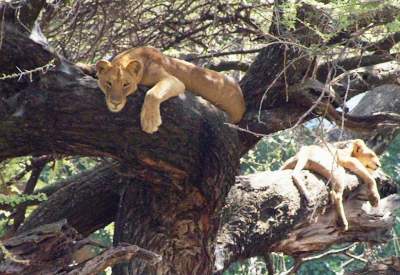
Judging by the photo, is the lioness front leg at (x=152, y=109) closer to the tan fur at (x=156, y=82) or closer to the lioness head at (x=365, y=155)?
Answer: the tan fur at (x=156, y=82)

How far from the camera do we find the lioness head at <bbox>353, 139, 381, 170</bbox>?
26.9ft

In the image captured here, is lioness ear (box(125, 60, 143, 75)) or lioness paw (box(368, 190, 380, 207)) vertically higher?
lioness ear (box(125, 60, 143, 75))

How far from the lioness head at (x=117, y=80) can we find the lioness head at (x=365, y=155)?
312 centimetres

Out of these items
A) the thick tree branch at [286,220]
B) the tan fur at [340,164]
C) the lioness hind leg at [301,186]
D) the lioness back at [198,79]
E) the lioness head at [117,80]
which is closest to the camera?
the lioness head at [117,80]

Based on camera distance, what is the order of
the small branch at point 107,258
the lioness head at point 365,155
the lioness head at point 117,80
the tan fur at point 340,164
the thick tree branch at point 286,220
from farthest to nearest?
the lioness head at point 365,155, the tan fur at point 340,164, the thick tree branch at point 286,220, the lioness head at point 117,80, the small branch at point 107,258

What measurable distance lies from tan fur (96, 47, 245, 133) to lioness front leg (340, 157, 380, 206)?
1.75m

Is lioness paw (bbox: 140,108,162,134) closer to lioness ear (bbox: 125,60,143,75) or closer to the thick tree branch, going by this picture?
lioness ear (bbox: 125,60,143,75)

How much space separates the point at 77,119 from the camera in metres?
5.25

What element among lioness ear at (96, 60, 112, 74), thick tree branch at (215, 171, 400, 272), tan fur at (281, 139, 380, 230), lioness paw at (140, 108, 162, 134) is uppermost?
lioness ear at (96, 60, 112, 74)

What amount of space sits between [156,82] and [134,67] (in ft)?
0.66

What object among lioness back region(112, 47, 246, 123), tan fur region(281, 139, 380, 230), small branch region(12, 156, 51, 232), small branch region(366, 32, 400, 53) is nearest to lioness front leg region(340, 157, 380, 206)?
tan fur region(281, 139, 380, 230)

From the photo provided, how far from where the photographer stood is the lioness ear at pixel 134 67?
580 cm

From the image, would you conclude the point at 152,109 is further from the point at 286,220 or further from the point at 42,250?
the point at 286,220

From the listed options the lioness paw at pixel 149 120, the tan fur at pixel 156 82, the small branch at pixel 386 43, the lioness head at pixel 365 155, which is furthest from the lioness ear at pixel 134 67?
the lioness head at pixel 365 155
